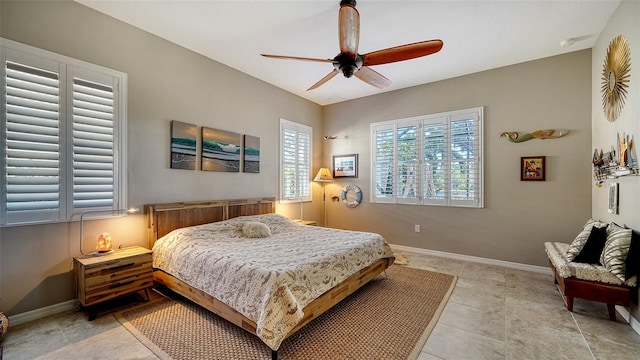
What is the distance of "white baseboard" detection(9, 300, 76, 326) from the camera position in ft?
7.62

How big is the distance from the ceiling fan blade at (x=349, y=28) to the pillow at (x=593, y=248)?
9.72 feet

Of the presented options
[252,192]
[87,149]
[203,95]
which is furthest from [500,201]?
[87,149]

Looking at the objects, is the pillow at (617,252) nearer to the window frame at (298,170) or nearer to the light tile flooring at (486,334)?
the light tile flooring at (486,334)

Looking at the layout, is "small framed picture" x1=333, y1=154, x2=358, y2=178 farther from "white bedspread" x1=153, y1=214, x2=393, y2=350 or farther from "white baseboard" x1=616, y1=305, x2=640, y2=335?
"white baseboard" x1=616, y1=305, x2=640, y2=335

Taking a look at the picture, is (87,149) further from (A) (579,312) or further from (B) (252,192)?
(A) (579,312)

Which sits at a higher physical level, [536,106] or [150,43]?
[150,43]

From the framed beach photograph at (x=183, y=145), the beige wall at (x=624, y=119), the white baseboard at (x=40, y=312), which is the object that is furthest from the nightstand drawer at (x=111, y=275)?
the beige wall at (x=624, y=119)

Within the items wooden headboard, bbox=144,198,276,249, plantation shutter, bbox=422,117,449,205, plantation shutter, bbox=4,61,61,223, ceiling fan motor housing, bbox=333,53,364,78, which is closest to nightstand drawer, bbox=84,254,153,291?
wooden headboard, bbox=144,198,276,249

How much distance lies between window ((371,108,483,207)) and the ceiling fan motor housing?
8.71 ft

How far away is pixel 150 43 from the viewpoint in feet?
10.4

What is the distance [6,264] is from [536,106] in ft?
20.6

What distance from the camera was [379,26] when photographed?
2.96 meters

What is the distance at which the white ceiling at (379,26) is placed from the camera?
8.65ft

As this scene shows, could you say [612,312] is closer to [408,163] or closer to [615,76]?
[615,76]
